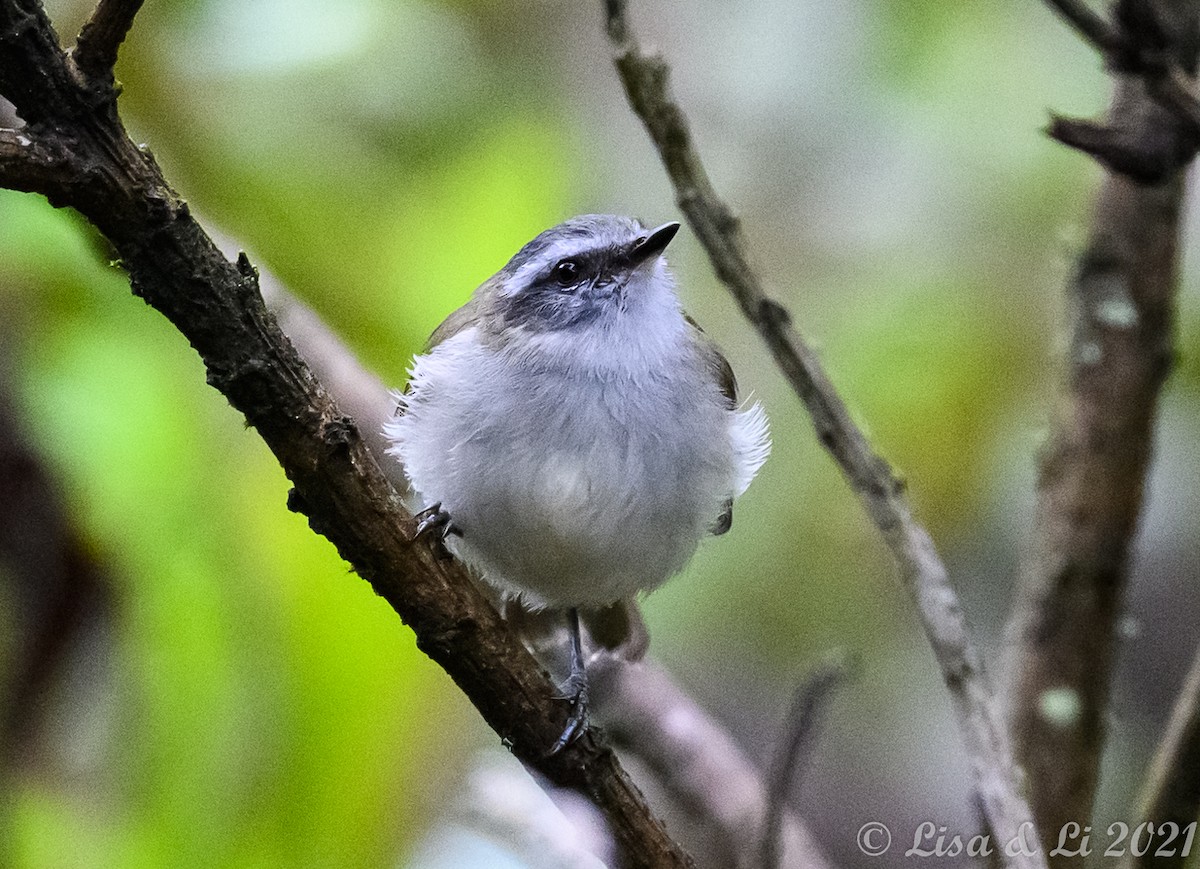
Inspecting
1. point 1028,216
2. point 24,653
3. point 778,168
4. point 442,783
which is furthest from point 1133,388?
point 24,653

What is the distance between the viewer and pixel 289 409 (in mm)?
1418

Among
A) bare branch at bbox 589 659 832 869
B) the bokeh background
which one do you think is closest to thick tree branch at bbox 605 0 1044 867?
the bokeh background

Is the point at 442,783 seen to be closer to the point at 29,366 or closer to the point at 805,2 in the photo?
the point at 29,366

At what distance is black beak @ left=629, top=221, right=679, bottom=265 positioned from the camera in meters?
2.44

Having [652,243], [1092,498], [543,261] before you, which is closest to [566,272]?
[543,261]

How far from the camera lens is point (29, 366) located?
6.40 ft

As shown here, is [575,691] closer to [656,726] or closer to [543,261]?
[656,726]

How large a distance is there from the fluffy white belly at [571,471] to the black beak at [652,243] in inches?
Result: 13.2

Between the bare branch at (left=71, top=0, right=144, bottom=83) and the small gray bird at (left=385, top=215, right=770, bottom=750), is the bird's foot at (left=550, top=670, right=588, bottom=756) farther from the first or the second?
the bare branch at (left=71, top=0, right=144, bottom=83)

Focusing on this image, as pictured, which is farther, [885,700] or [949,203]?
[885,700]

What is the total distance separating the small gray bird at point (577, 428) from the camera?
2146mm

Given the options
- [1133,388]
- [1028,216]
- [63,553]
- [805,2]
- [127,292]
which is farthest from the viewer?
[1028,216]

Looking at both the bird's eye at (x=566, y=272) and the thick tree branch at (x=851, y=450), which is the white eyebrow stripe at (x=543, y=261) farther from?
the thick tree branch at (x=851, y=450)

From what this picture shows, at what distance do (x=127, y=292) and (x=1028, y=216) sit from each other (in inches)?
96.2
